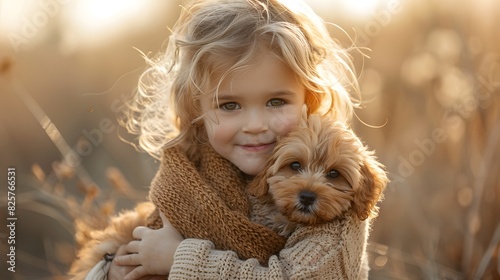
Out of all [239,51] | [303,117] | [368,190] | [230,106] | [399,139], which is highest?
[239,51]

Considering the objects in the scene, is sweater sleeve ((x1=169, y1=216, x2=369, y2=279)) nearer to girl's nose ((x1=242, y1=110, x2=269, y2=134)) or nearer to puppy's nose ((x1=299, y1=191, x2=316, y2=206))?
puppy's nose ((x1=299, y1=191, x2=316, y2=206))

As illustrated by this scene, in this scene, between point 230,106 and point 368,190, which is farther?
point 230,106

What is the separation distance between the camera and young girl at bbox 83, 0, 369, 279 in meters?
2.71

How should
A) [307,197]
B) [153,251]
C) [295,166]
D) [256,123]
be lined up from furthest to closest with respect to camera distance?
[153,251], [256,123], [295,166], [307,197]

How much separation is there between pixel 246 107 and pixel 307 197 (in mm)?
490

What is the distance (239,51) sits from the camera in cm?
292

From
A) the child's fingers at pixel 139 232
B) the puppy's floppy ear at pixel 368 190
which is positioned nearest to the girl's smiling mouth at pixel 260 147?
the puppy's floppy ear at pixel 368 190

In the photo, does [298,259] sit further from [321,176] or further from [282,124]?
[282,124]

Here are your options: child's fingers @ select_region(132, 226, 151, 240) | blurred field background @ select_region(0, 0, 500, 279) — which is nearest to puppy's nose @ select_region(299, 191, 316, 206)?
child's fingers @ select_region(132, 226, 151, 240)

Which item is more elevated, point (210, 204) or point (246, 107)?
point (246, 107)

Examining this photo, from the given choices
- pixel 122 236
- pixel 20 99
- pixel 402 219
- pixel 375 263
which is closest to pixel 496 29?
pixel 402 219

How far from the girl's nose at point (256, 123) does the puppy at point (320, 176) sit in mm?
112

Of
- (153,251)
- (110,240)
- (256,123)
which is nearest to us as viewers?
(256,123)

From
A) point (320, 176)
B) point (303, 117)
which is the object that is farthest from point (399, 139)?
point (320, 176)
